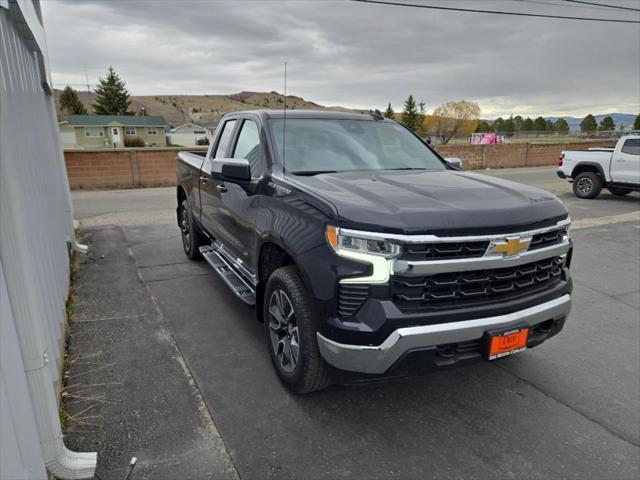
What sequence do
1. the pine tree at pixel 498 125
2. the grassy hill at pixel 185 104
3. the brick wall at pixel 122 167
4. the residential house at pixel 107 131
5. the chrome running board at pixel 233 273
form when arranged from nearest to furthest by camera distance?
the chrome running board at pixel 233 273 → the brick wall at pixel 122 167 → the residential house at pixel 107 131 → the pine tree at pixel 498 125 → the grassy hill at pixel 185 104

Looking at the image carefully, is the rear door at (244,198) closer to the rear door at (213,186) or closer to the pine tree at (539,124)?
the rear door at (213,186)

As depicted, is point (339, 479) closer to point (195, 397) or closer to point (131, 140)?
point (195, 397)

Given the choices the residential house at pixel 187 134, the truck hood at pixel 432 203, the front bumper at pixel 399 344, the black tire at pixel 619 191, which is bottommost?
the residential house at pixel 187 134

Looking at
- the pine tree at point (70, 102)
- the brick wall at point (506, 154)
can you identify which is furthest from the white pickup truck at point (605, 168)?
the pine tree at point (70, 102)

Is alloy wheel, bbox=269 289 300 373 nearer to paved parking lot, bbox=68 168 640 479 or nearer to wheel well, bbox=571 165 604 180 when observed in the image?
paved parking lot, bbox=68 168 640 479

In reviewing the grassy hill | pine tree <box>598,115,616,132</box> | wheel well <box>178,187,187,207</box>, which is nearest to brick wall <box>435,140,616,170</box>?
wheel well <box>178,187,187,207</box>

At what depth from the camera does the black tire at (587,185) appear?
41.6ft

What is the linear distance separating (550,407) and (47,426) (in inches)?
122

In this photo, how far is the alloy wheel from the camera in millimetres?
3014

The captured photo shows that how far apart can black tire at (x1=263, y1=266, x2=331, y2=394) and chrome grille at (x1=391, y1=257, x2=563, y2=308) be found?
0.55 m

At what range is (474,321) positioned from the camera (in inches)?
100

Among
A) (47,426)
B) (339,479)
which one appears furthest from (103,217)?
(339,479)

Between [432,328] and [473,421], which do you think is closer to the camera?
[432,328]

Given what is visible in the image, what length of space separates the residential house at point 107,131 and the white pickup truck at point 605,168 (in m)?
63.6
